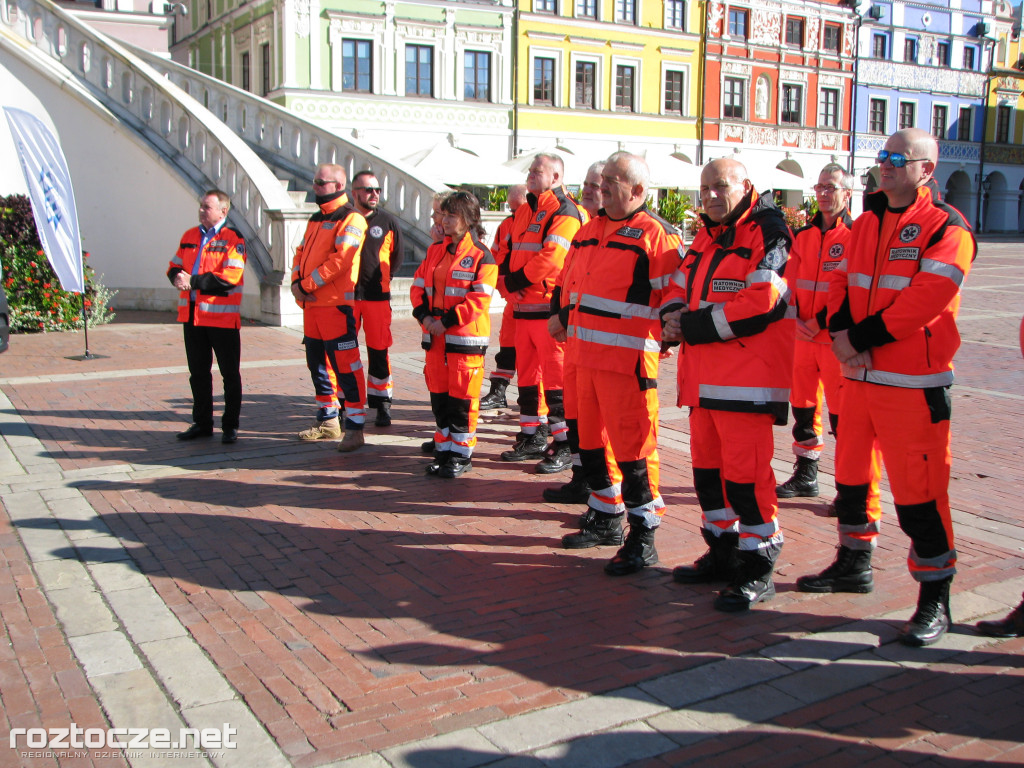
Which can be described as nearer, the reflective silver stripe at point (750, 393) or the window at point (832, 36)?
the reflective silver stripe at point (750, 393)

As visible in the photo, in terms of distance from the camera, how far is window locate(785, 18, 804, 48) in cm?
4434

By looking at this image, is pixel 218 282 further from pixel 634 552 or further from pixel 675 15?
pixel 675 15

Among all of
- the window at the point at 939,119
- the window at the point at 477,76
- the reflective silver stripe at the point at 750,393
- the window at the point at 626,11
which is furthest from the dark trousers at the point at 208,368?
the window at the point at 939,119

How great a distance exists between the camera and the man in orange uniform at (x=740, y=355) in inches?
175

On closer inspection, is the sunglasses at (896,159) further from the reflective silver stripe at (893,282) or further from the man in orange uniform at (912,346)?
the reflective silver stripe at (893,282)

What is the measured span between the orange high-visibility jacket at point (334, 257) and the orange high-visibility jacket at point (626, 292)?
9.75 feet

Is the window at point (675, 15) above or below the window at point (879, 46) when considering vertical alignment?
below

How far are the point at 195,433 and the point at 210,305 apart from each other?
1.09 meters

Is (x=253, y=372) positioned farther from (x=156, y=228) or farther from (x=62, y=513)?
(x=156, y=228)

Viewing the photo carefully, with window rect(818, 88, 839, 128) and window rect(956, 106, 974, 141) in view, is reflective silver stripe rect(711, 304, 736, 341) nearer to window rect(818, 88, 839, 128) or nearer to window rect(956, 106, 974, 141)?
window rect(818, 88, 839, 128)

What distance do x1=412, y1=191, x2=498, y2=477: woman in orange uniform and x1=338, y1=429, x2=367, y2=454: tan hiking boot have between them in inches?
36.4

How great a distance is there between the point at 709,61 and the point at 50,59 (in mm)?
30450

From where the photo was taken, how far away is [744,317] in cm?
440

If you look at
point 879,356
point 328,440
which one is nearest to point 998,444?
point 879,356
